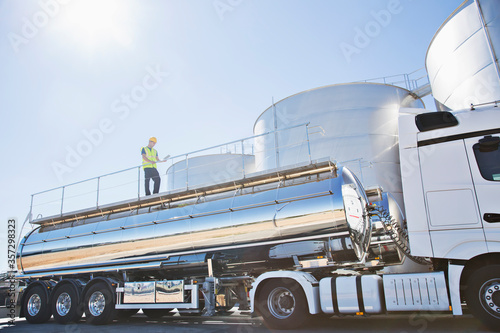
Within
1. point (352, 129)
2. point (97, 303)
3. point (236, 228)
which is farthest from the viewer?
point (352, 129)

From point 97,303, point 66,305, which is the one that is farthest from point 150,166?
point 66,305

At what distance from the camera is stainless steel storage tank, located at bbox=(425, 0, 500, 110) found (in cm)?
1092

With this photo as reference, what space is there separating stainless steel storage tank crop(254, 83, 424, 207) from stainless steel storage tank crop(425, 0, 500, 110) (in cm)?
346

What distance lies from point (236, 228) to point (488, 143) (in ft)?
17.0

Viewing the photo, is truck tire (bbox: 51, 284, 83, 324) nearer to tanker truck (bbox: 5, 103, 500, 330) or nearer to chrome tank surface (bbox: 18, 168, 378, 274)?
tanker truck (bbox: 5, 103, 500, 330)

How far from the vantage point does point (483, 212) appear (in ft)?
19.7

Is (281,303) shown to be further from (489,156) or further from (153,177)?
(153,177)

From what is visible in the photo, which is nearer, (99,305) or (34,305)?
(99,305)

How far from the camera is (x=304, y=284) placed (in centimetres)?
711

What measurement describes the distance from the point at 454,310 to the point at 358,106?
12.8 metres

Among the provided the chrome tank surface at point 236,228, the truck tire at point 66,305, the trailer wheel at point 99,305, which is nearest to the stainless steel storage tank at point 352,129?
the chrome tank surface at point 236,228

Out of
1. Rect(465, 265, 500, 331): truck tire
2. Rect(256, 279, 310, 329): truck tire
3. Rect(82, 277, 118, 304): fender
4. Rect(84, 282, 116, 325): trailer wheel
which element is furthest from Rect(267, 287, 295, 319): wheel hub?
Rect(84, 282, 116, 325): trailer wheel

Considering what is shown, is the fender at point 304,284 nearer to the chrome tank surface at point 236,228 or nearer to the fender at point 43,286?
the chrome tank surface at point 236,228

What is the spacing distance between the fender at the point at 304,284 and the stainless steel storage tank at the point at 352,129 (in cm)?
937
